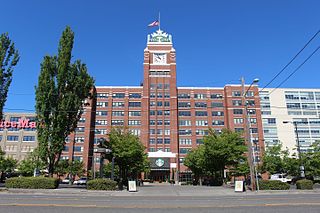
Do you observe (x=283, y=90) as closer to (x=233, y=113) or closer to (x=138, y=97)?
(x=233, y=113)

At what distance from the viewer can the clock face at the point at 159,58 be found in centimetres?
8744

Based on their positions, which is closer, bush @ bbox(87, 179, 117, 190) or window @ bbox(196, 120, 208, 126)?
bush @ bbox(87, 179, 117, 190)

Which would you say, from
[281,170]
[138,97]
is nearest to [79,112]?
[281,170]

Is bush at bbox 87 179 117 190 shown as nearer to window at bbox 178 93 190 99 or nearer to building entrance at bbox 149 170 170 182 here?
building entrance at bbox 149 170 170 182

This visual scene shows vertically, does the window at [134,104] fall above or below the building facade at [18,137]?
above

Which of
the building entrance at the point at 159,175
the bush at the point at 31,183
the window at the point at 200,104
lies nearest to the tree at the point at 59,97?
the bush at the point at 31,183

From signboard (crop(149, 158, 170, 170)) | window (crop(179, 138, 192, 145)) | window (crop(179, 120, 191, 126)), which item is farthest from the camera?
window (crop(179, 120, 191, 126))

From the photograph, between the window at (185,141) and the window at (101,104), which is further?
the window at (101,104)

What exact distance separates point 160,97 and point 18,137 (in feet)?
154

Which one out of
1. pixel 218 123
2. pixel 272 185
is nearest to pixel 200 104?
pixel 218 123

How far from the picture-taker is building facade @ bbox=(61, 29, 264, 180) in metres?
82.3

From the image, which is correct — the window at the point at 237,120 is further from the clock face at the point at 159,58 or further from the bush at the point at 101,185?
the bush at the point at 101,185

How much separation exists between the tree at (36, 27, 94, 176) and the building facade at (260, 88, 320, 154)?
79.8m

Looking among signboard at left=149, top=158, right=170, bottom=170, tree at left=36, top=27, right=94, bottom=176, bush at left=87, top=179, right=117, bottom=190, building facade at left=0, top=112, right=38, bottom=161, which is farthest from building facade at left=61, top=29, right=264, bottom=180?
bush at left=87, top=179, right=117, bottom=190
